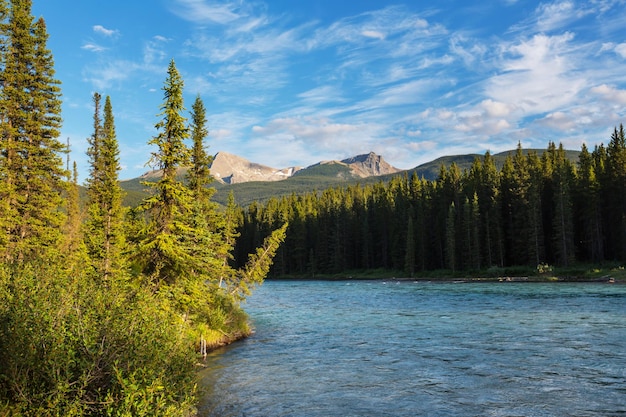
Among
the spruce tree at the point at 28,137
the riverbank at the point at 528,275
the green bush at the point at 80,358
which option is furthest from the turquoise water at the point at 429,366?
the riverbank at the point at 528,275

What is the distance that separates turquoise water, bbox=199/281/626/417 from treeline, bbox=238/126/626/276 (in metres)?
52.5

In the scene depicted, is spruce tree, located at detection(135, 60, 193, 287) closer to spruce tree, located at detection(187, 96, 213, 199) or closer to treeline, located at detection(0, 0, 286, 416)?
treeline, located at detection(0, 0, 286, 416)

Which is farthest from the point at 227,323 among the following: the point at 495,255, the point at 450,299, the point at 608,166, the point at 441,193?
the point at 441,193

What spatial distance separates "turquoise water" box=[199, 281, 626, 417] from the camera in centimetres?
1430

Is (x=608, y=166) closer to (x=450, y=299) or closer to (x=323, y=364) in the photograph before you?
(x=450, y=299)

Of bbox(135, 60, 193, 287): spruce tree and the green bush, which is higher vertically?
bbox(135, 60, 193, 287): spruce tree

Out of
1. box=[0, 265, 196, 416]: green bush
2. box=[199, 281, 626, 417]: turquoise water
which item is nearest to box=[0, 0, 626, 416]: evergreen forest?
box=[0, 265, 196, 416]: green bush

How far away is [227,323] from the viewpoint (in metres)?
27.4

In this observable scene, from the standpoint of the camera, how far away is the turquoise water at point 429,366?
1430 cm

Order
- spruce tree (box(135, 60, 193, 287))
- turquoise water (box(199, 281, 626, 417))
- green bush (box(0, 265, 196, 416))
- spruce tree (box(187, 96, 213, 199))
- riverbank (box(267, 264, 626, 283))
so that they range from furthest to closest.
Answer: riverbank (box(267, 264, 626, 283)), spruce tree (box(187, 96, 213, 199)), spruce tree (box(135, 60, 193, 287)), turquoise water (box(199, 281, 626, 417)), green bush (box(0, 265, 196, 416))

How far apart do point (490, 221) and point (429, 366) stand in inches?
3107

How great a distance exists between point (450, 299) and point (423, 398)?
35235 millimetres

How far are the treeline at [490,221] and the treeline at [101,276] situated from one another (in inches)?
2370

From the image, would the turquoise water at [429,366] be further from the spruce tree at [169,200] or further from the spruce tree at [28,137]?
the spruce tree at [28,137]
